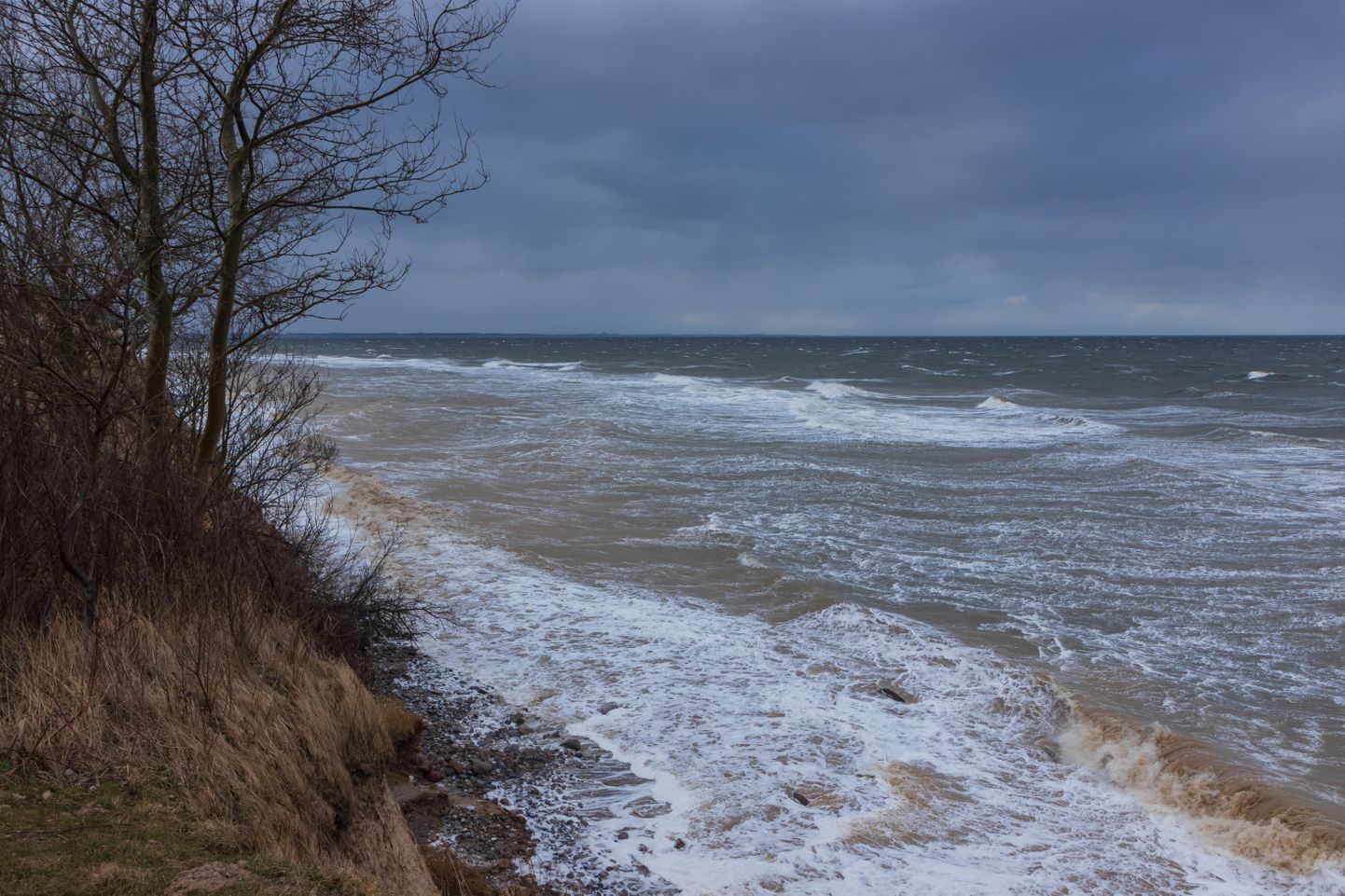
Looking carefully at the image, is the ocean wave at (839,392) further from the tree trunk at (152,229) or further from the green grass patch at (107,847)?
the green grass patch at (107,847)

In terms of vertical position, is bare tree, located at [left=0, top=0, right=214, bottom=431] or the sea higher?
bare tree, located at [left=0, top=0, right=214, bottom=431]

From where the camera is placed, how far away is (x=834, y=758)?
21.7 feet

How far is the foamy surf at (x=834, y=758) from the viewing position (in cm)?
537

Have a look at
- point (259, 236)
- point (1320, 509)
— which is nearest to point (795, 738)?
point (259, 236)

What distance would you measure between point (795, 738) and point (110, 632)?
463 centimetres

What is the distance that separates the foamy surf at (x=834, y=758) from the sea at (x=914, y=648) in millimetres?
27

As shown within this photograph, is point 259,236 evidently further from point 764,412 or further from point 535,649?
point 764,412

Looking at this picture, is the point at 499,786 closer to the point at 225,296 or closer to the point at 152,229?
the point at 225,296

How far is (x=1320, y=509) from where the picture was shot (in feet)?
53.9

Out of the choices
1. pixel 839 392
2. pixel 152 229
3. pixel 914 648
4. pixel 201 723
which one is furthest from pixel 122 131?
pixel 839 392

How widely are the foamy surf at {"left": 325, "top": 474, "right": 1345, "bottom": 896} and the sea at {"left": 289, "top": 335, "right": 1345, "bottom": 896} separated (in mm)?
27

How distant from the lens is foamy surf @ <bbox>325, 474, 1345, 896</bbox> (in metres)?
5.37

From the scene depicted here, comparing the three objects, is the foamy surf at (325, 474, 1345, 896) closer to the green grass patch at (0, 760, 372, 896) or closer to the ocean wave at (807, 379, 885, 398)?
the green grass patch at (0, 760, 372, 896)

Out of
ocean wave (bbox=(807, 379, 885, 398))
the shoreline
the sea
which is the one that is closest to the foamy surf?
the sea
